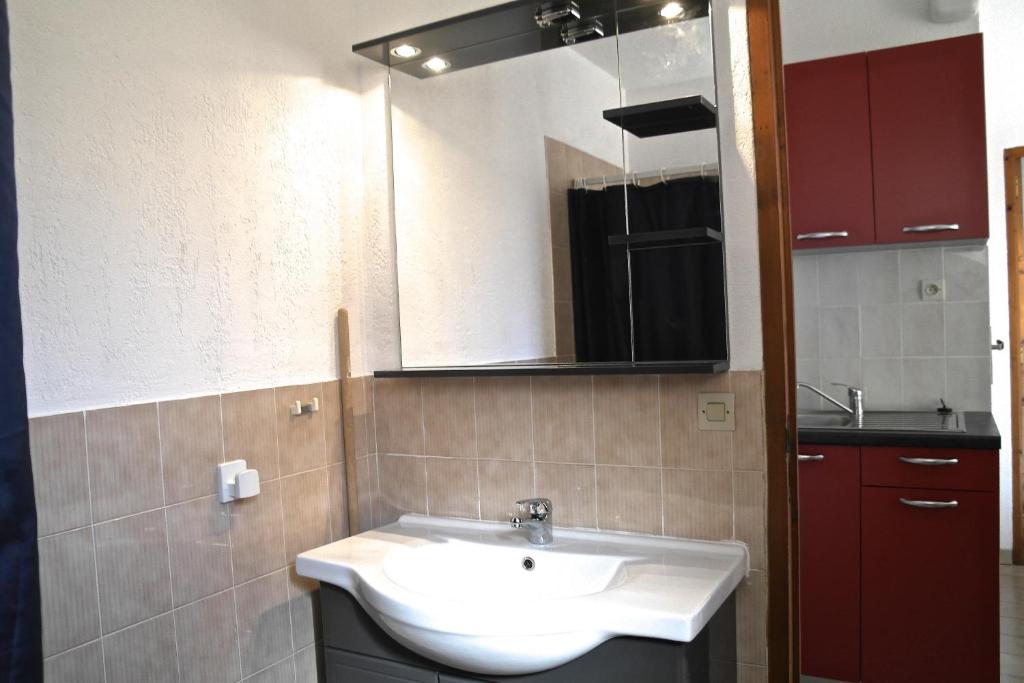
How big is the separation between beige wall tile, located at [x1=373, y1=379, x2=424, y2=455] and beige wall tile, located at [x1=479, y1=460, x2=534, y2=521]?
0.22 meters

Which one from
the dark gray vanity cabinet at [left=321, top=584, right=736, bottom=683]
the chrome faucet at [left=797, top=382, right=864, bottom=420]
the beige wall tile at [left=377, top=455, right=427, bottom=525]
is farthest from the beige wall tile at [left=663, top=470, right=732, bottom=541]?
the chrome faucet at [left=797, top=382, right=864, bottom=420]

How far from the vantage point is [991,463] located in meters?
2.54

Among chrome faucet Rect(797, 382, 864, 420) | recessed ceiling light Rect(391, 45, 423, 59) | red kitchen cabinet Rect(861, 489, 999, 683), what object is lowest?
red kitchen cabinet Rect(861, 489, 999, 683)

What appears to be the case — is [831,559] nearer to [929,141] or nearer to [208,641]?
[929,141]

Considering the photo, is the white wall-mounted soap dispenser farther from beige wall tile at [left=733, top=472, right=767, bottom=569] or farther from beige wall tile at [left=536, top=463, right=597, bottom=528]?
beige wall tile at [left=733, top=472, right=767, bottom=569]

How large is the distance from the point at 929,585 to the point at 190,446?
94.2 inches

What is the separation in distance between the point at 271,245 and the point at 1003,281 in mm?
4060

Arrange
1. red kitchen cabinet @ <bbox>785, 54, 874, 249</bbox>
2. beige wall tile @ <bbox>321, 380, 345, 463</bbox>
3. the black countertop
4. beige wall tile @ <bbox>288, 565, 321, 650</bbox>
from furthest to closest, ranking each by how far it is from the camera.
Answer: red kitchen cabinet @ <bbox>785, 54, 874, 249</bbox>
the black countertop
beige wall tile @ <bbox>321, 380, 345, 463</bbox>
beige wall tile @ <bbox>288, 565, 321, 650</bbox>

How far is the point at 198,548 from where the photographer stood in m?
1.73

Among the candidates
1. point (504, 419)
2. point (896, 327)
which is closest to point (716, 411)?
point (504, 419)

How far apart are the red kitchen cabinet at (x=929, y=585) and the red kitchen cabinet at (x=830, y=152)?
1010 mm

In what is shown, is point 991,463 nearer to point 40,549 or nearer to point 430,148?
point 430,148

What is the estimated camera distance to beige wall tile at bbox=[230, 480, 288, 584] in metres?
1.83

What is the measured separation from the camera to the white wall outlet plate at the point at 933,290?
316 centimetres
